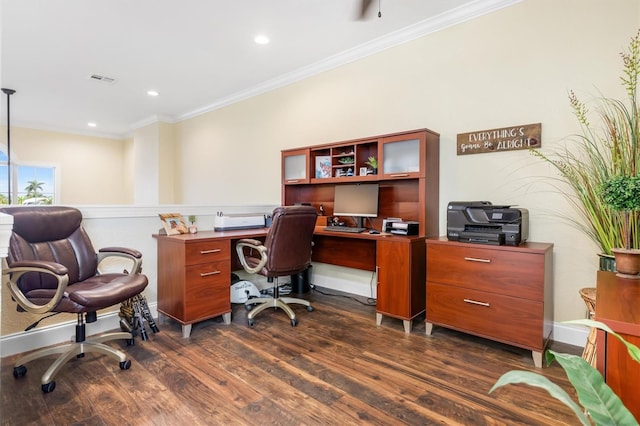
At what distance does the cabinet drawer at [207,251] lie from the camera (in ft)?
8.68

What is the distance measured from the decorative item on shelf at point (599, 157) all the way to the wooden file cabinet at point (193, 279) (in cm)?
255

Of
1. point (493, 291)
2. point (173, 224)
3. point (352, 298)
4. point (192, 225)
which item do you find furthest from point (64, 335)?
point (493, 291)

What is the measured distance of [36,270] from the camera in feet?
6.21

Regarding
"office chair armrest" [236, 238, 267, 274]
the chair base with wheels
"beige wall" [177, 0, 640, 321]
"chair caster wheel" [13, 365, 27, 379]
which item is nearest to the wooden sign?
"beige wall" [177, 0, 640, 321]

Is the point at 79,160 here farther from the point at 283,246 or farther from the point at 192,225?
the point at 283,246

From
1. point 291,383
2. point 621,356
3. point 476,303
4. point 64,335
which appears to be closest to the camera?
point 621,356

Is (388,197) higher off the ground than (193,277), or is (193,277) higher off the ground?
(388,197)

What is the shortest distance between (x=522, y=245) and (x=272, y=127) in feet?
11.5

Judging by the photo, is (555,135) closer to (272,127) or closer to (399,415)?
(399,415)

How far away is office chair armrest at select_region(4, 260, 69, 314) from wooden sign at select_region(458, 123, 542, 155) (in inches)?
122

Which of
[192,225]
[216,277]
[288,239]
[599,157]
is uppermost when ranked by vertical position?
[599,157]

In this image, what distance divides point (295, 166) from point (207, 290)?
6.15 feet

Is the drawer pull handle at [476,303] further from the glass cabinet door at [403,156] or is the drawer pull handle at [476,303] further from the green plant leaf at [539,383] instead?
the green plant leaf at [539,383]

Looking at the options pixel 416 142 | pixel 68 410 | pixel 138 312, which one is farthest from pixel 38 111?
pixel 416 142
